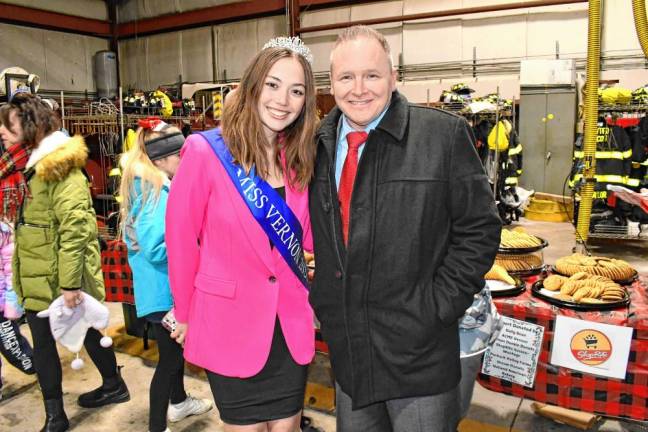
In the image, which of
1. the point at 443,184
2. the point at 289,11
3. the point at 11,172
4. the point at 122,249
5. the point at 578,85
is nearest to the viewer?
the point at 443,184

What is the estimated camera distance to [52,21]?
13.0 metres

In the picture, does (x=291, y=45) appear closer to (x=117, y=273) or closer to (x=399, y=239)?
(x=399, y=239)

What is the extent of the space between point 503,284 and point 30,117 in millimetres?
2222

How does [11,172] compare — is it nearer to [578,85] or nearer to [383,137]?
[383,137]

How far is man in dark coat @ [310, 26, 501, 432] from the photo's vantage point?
1344mm

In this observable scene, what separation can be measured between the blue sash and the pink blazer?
0.02 m

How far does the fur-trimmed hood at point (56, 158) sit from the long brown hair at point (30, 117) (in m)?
0.04

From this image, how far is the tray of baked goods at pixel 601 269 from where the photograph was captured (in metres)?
2.38

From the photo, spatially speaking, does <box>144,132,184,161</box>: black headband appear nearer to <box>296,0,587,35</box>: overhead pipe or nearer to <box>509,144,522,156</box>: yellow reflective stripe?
<box>509,144,522,156</box>: yellow reflective stripe

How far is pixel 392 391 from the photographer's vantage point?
1402 millimetres

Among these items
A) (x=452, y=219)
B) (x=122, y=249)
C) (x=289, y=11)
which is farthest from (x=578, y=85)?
(x=452, y=219)

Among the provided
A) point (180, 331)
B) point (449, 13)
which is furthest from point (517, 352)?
point (449, 13)

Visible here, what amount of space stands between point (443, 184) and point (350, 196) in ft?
0.78

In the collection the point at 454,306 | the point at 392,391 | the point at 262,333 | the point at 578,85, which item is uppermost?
the point at 578,85
